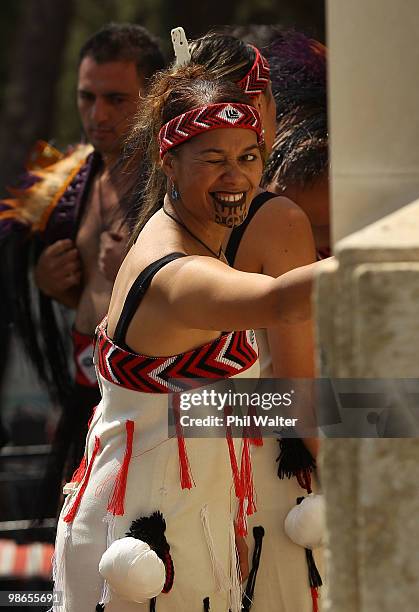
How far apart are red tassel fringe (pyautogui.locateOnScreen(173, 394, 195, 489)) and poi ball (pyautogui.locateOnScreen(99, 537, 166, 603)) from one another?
5.6 inches

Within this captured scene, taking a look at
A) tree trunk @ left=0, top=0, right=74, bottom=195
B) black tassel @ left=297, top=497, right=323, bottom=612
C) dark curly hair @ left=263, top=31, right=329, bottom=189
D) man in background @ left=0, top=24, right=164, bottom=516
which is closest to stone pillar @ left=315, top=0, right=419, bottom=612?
black tassel @ left=297, top=497, right=323, bottom=612

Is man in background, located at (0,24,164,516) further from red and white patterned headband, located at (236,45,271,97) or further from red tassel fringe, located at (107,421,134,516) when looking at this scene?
red tassel fringe, located at (107,421,134,516)

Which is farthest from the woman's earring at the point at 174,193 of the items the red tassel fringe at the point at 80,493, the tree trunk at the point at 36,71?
the tree trunk at the point at 36,71

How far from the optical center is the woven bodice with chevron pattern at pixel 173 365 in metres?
2.26

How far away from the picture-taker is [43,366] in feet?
14.5

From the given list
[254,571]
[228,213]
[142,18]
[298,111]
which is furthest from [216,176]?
[142,18]

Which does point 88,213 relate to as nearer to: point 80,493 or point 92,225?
point 92,225

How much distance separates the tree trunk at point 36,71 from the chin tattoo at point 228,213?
7.73m

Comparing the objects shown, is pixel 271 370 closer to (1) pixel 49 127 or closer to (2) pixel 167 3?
(1) pixel 49 127

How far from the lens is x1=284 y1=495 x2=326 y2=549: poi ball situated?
256 centimetres

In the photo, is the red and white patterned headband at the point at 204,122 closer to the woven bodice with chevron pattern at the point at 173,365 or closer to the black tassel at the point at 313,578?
the woven bodice with chevron pattern at the point at 173,365

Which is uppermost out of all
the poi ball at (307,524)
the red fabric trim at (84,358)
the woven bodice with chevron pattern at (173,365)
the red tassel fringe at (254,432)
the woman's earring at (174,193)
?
Answer: the red fabric trim at (84,358)

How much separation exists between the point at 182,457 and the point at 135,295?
1.06 ft

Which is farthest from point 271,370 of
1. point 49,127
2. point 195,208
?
point 49,127
